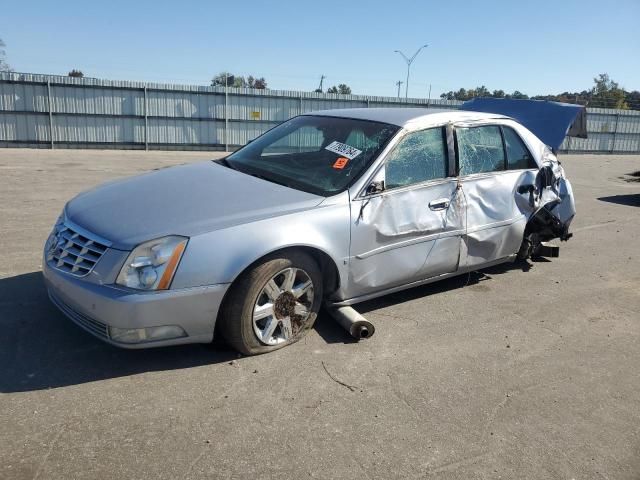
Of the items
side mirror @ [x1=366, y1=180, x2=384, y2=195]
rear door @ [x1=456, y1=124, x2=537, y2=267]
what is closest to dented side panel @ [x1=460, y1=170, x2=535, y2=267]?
rear door @ [x1=456, y1=124, x2=537, y2=267]

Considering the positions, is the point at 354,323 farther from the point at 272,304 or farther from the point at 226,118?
the point at 226,118

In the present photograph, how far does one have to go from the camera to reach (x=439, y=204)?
177 inches

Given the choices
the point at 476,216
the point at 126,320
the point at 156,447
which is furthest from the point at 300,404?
the point at 476,216

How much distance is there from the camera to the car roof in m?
4.55

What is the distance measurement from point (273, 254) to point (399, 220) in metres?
1.13

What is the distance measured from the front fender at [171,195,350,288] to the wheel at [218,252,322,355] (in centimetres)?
11

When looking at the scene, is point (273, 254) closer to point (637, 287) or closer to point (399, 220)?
point (399, 220)

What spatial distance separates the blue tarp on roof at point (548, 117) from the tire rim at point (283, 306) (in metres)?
4.13

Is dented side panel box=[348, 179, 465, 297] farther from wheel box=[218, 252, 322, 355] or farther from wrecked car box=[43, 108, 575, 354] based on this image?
Answer: wheel box=[218, 252, 322, 355]

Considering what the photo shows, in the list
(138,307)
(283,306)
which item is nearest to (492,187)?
(283,306)

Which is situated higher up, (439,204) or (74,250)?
(439,204)

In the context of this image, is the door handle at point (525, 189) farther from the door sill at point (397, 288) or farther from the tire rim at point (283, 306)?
the tire rim at point (283, 306)

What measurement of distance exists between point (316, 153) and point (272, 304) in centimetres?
150

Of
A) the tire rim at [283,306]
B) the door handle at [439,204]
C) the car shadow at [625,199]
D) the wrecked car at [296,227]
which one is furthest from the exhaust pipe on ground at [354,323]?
the car shadow at [625,199]
